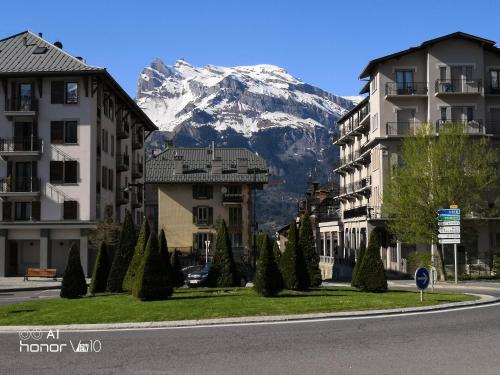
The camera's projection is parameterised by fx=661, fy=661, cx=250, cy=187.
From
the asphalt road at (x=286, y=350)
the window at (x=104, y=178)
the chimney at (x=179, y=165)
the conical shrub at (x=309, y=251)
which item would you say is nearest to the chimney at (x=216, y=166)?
the chimney at (x=179, y=165)

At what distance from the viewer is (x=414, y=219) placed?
46531mm

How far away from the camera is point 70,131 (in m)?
55.4

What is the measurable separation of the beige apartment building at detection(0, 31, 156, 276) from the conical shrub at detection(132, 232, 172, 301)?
102 feet

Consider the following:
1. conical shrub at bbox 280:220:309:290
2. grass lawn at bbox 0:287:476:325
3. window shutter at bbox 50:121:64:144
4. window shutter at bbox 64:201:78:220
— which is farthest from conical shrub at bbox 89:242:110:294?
window shutter at bbox 50:121:64:144

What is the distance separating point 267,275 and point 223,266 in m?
5.63

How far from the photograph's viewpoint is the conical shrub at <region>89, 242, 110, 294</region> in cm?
3019

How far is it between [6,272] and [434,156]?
3563cm

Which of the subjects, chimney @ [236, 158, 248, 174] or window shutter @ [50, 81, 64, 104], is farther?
chimney @ [236, 158, 248, 174]

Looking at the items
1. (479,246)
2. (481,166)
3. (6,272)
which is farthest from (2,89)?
(479,246)

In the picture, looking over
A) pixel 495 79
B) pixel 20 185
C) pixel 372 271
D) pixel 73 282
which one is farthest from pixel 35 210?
pixel 495 79

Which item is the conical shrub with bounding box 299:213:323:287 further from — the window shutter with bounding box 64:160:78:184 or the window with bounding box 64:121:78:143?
the window with bounding box 64:121:78:143

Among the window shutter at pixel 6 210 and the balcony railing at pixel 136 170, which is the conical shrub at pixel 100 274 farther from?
the balcony railing at pixel 136 170

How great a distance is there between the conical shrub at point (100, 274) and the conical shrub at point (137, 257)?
268cm

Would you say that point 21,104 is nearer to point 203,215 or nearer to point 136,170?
point 136,170
